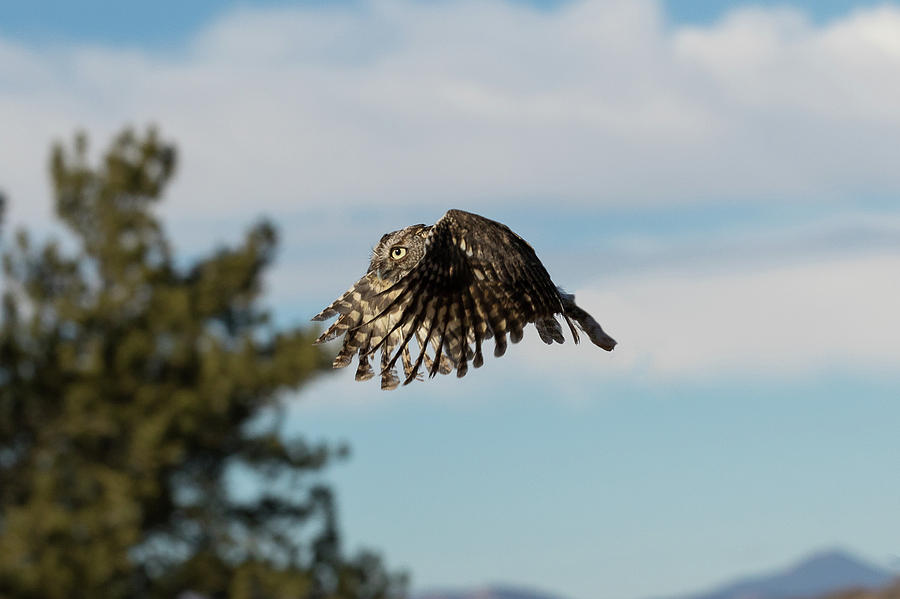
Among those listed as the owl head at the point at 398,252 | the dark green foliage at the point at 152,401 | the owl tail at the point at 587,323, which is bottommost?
the owl tail at the point at 587,323

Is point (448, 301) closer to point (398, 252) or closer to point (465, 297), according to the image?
point (465, 297)

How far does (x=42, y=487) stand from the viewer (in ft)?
85.7

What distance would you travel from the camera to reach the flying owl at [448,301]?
3053 millimetres

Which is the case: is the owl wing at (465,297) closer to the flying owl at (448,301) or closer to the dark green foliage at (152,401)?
the flying owl at (448,301)

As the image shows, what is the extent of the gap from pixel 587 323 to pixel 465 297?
40 cm

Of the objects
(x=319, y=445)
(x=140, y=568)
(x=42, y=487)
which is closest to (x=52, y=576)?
(x=42, y=487)

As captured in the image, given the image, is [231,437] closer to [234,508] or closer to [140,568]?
[234,508]

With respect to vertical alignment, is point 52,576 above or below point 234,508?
below

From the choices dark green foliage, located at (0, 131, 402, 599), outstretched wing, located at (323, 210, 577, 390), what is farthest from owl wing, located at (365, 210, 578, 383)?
dark green foliage, located at (0, 131, 402, 599)

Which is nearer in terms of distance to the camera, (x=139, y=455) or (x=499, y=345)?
(x=499, y=345)

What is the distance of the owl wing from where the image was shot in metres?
3.05

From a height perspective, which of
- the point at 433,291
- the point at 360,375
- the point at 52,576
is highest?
the point at 52,576

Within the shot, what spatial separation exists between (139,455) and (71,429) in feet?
10.1

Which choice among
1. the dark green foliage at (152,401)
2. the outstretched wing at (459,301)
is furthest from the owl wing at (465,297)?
the dark green foliage at (152,401)
